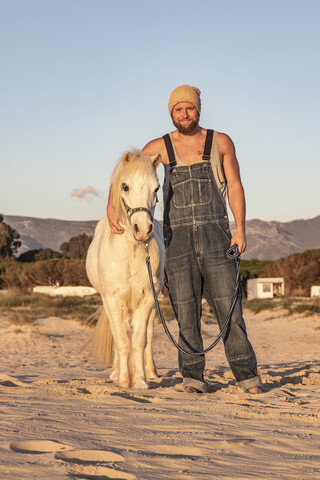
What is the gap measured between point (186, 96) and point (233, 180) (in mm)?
853

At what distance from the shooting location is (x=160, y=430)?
3.48 metres

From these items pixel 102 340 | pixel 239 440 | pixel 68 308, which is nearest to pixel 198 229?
pixel 239 440

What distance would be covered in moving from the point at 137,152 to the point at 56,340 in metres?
8.97

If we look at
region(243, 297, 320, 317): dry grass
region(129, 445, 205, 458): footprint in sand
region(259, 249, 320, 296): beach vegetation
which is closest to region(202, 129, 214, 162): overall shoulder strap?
region(129, 445, 205, 458): footprint in sand

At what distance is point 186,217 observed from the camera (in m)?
5.14

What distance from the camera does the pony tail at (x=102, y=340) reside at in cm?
715

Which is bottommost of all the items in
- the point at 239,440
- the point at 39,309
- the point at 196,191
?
the point at 39,309

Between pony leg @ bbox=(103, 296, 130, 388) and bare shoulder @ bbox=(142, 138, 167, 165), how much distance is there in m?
1.41

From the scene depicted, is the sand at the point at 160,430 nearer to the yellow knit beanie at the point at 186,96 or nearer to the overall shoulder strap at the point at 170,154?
the overall shoulder strap at the point at 170,154

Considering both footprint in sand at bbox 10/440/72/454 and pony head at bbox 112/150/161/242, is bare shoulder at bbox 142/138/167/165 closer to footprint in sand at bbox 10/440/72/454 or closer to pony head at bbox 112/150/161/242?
pony head at bbox 112/150/161/242

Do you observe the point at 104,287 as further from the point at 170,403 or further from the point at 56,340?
the point at 56,340

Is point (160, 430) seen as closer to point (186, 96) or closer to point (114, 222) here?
point (114, 222)

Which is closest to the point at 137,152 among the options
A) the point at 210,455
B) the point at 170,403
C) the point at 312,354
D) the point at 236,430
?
the point at 170,403

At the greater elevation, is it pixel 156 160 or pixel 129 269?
pixel 156 160
